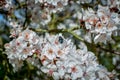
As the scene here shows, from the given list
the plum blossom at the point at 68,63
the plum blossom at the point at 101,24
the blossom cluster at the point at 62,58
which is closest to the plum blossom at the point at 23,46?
the blossom cluster at the point at 62,58

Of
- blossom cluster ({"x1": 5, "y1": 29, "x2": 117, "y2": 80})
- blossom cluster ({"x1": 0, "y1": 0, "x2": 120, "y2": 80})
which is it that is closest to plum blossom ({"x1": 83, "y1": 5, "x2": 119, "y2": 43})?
blossom cluster ({"x1": 0, "y1": 0, "x2": 120, "y2": 80})

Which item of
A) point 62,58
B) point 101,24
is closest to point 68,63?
point 62,58

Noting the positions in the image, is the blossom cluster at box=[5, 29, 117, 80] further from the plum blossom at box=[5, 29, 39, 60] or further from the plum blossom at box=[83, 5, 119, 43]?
the plum blossom at box=[83, 5, 119, 43]

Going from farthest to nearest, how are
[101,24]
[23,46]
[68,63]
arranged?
[23,46]
[101,24]
[68,63]

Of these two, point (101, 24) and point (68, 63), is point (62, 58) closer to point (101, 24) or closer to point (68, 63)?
point (68, 63)

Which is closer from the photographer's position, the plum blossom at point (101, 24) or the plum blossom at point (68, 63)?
the plum blossom at point (68, 63)

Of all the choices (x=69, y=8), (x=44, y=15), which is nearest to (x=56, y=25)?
(x=69, y=8)

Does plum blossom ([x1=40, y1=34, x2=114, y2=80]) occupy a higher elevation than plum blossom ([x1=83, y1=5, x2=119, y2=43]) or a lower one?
lower

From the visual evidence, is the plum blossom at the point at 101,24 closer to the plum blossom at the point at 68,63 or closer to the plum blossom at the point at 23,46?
the plum blossom at the point at 68,63
